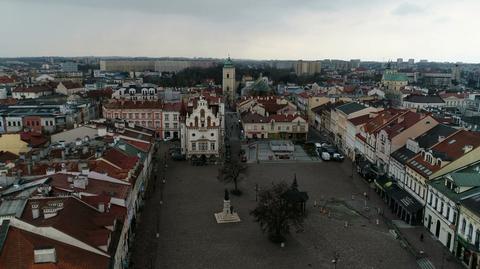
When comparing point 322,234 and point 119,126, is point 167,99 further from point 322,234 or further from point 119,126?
point 322,234

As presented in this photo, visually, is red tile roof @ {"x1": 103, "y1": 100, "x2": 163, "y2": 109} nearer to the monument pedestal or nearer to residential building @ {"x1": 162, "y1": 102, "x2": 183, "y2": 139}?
residential building @ {"x1": 162, "y1": 102, "x2": 183, "y2": 139}

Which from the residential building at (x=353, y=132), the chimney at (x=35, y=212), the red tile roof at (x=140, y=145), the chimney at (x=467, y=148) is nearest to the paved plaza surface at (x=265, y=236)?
the red tile roof at (x=140, y=145)

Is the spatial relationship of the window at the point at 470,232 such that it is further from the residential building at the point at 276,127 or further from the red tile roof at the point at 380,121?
the residential building at the point at 276,127

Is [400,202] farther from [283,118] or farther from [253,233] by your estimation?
[283,118]

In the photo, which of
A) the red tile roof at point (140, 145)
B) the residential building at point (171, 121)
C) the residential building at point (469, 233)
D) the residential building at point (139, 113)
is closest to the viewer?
the residential building at point (469, 233)

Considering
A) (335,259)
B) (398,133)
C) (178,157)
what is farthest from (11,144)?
(398,133)

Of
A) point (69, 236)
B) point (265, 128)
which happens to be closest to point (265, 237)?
point (69, 236)

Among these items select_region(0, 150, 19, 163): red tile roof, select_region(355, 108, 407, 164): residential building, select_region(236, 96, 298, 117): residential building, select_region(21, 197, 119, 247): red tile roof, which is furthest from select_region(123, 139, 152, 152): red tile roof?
select_region(236, 96, 298, 117): residential building
